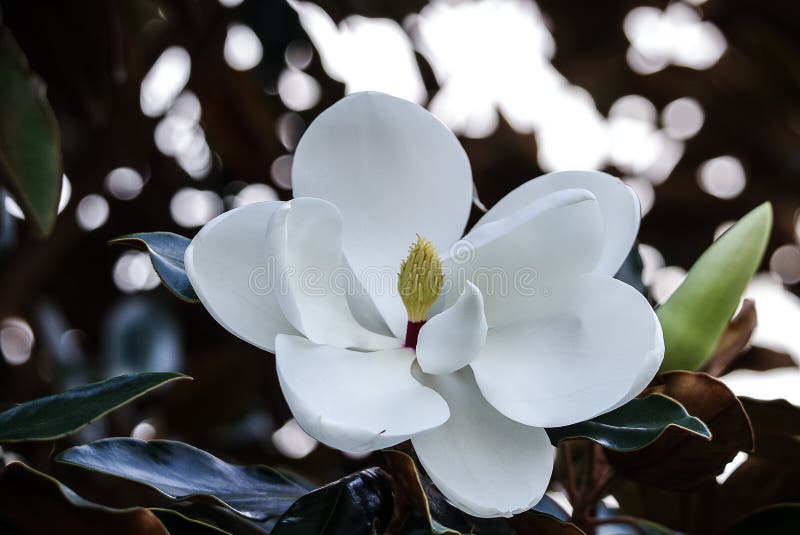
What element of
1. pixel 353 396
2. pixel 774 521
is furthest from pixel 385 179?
pixel 774 521

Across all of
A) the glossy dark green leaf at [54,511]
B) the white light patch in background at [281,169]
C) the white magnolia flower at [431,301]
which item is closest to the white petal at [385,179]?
the white magnolia flower at [431,301]

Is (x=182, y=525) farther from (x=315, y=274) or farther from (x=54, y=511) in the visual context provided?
(x=315, y=274)

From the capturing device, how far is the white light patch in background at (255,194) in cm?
151

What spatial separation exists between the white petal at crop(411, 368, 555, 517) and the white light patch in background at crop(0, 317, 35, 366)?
1.17m

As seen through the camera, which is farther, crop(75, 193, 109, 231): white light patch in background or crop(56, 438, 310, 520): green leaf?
crop(75, 193, 109, 231): white light patch in background

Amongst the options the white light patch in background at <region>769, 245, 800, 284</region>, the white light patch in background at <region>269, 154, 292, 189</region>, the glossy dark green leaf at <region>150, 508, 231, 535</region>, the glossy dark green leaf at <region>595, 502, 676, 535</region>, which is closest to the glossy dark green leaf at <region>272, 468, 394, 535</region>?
the glossy dark green leaf at <region>150, 508, 231, 535</region>

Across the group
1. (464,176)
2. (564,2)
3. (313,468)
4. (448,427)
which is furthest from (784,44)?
(448,427)

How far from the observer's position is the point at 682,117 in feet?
6.51

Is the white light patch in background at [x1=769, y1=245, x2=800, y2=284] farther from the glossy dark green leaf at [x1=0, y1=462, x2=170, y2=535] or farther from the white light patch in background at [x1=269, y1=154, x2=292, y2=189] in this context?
the glossy dark green leaf at [x1=0, y1=462, x2=170, y2=535]

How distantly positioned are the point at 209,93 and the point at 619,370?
1234mm

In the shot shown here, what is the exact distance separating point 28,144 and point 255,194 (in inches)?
28.3

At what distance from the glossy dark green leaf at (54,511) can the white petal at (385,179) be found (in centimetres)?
23

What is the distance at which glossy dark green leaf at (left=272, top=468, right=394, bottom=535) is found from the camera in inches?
21.5

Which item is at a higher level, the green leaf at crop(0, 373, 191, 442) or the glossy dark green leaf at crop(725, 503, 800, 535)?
the green leaf at crop(0, 373, 191, 442)
